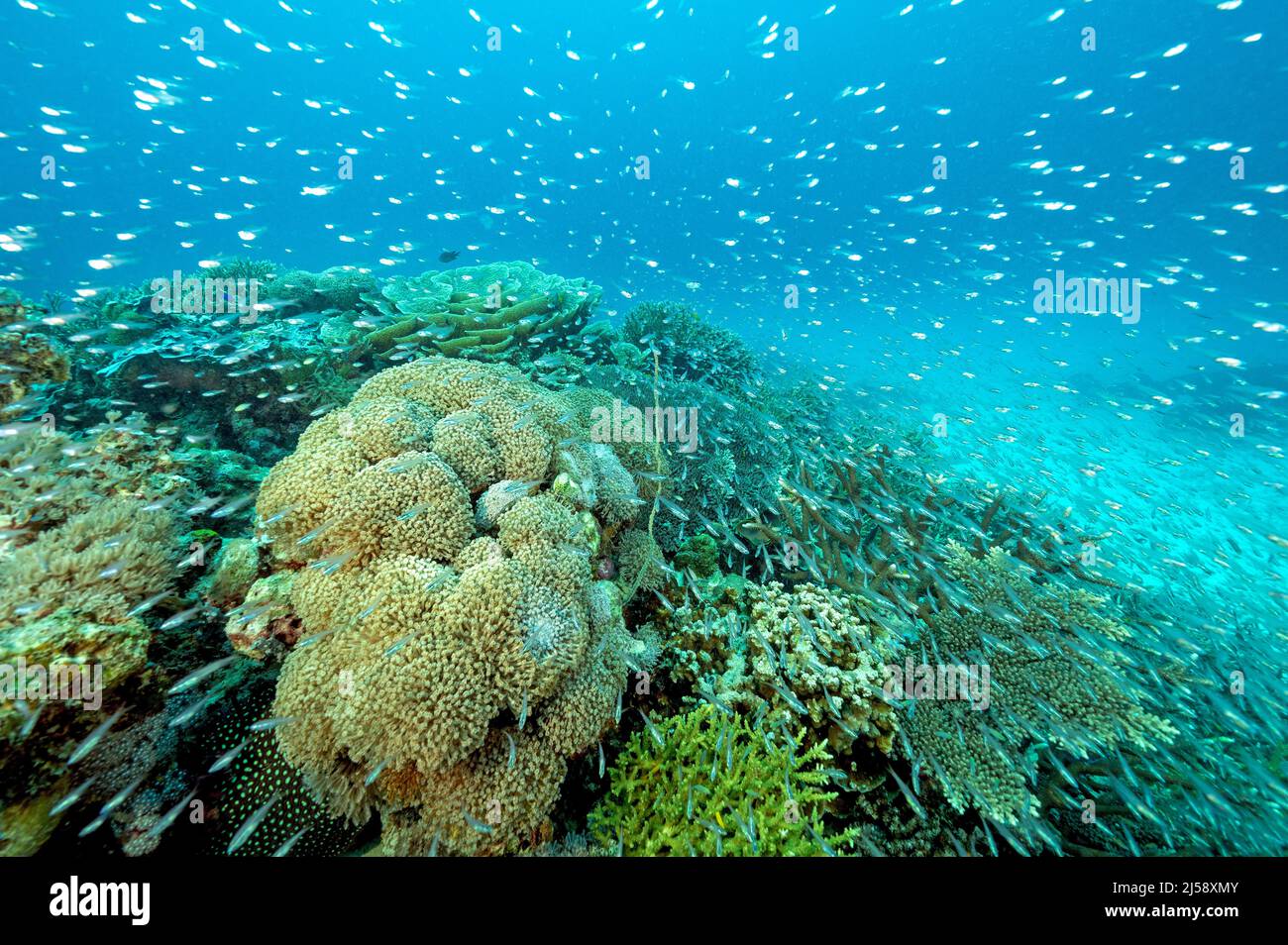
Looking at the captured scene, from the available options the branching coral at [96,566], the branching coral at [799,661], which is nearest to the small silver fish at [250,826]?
the branching coral at [96,566]

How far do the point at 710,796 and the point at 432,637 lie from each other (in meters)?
2.36

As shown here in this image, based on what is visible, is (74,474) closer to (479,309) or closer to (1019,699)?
(479,309)

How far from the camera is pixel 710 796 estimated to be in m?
3.57

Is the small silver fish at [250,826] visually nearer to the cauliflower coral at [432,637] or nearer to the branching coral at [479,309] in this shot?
the cauliflower coral at [432,637]

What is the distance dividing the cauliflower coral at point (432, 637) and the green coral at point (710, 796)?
0.57 meters

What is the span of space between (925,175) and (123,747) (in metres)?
110

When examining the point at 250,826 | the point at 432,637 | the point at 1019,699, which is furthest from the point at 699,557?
the point at 250,826

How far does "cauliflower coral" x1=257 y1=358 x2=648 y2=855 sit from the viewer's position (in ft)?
9.79

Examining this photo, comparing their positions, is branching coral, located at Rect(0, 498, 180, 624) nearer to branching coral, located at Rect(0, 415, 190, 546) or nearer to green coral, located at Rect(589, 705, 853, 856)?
branching coral, located at Rect(0, 415, 190, 546)

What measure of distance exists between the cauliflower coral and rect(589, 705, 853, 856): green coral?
57 cm

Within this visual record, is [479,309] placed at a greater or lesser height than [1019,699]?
greater

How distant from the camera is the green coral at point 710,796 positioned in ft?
11.0
